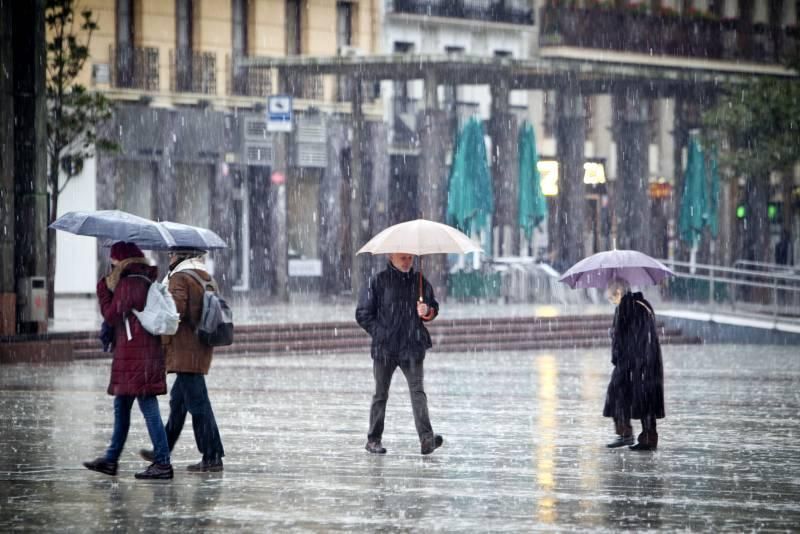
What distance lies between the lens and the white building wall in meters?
41.2

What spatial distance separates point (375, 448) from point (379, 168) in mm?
33977

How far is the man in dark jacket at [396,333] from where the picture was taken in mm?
14102

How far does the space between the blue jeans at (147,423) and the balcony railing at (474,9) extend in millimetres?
37539

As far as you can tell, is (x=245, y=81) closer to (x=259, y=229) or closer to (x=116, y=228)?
(x=259, y=229)

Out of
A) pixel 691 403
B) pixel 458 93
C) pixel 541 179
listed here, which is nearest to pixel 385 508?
pixel 691 403

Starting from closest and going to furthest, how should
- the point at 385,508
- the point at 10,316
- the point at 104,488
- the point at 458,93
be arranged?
the point at 385,508, the point at 104,488, the point at 10,316, the point at 458,93

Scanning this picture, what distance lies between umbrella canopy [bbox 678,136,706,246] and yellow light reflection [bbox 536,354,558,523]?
14.7m

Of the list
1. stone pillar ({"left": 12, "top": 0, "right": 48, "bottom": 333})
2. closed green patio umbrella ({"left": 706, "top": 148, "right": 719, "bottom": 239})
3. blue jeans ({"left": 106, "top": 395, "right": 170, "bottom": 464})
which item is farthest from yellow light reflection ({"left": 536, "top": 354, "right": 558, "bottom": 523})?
closed green patio umbrella ({"left": 706, "top": 148, "right": 719, "bottom": 239})

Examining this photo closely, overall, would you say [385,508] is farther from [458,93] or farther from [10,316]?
[458,93]

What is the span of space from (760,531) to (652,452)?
420 cm

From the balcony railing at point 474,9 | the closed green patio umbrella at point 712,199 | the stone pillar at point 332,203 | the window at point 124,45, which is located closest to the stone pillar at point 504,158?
the closed green patio umbrella at point 712,199

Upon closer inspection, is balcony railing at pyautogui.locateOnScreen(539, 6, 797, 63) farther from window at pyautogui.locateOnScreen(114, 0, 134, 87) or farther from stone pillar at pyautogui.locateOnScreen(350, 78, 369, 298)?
stone pillar at pyautogui.locateOnScreen(350, 78, 369, 298)

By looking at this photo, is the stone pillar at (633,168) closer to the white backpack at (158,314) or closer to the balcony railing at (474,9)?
the balcony railing at (474,9)

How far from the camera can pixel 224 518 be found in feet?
35.2
